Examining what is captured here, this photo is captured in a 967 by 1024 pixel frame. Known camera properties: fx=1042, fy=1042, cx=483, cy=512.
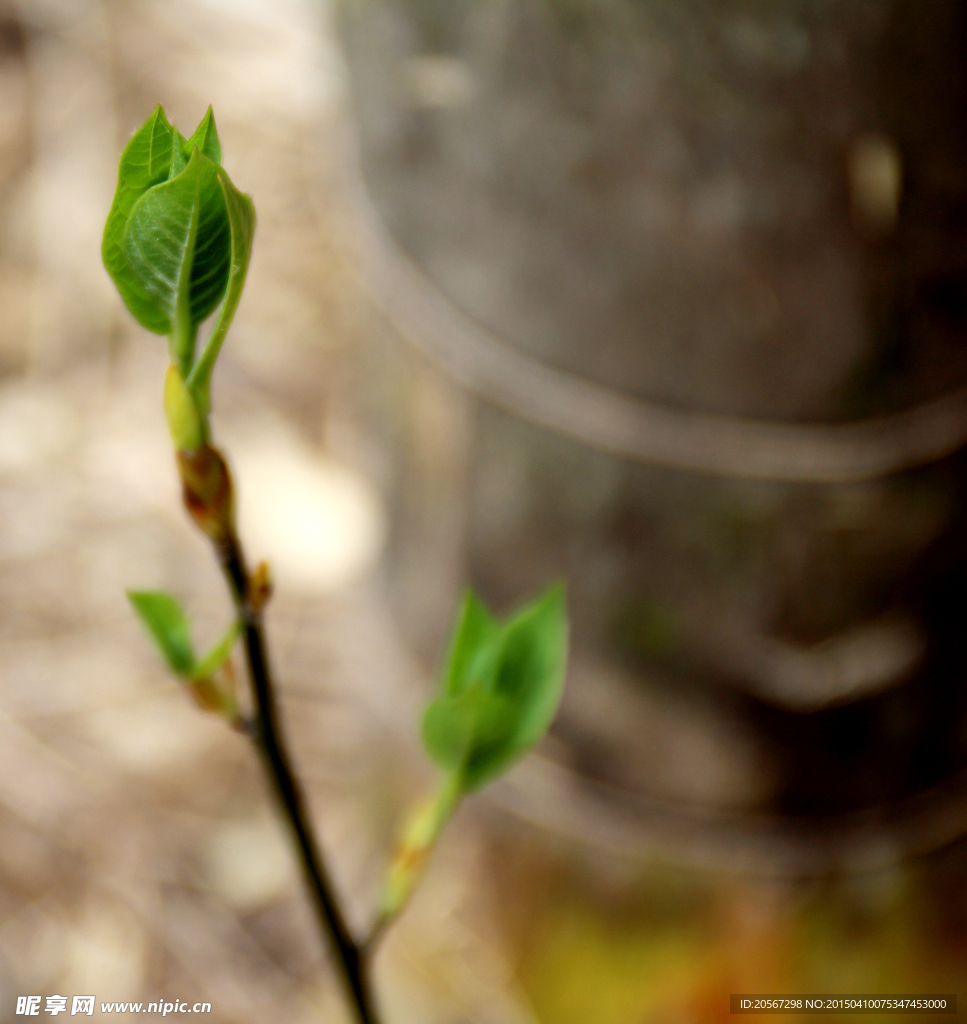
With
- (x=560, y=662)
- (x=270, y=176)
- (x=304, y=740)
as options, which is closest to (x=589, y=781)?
(x=304, y=740)

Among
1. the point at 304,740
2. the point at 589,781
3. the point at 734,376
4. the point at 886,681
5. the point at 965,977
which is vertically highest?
the point at 734,376

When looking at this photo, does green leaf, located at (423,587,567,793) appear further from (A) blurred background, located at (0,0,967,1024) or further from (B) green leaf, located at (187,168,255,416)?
(A) blurred background, located at (0,0,967,1024)

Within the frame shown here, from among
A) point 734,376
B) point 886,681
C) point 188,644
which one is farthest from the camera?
point 886,681

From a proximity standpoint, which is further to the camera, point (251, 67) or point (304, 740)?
point (251, 67)

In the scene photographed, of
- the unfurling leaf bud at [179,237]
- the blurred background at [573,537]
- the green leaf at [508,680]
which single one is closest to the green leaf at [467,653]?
the green leaf at [508,680]

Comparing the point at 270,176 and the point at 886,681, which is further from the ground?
the point at 886,681

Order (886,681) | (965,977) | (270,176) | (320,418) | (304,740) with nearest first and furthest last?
1. (886,681)
2. (965,977)
3. (304,740)
4. (320,418)
5. (270,176)

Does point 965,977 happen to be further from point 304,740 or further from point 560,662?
point 560,662
